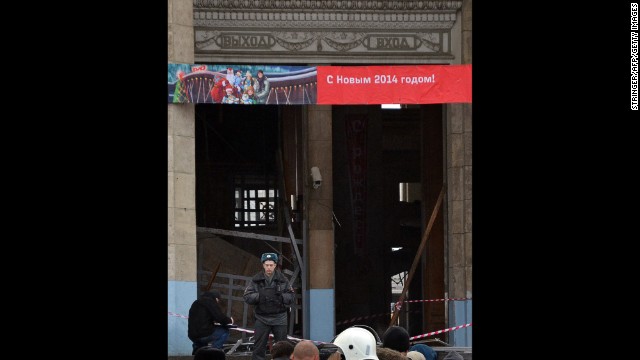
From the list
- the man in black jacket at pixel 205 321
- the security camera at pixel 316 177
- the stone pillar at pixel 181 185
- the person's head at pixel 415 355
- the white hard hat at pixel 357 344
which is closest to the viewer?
the white hard hat at pixel 357 344

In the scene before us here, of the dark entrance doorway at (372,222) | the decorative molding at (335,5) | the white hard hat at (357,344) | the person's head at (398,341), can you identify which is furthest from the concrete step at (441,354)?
the white hard hat at (357,344)

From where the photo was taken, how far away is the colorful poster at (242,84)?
20.4 m

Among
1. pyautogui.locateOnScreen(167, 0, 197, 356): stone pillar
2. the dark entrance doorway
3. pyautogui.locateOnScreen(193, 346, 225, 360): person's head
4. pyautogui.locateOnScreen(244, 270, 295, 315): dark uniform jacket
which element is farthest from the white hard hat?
the dark entrance doorway

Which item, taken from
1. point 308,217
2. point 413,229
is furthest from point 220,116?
point 413,229

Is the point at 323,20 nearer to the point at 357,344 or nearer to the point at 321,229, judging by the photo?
the point at 321,229

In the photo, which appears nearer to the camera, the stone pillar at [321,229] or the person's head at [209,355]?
the person's head at [209,355]

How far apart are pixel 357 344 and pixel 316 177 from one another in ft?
39.3

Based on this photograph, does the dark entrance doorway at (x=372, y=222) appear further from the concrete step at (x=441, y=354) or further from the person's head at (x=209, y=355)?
the person's head at (x=209, y=355)

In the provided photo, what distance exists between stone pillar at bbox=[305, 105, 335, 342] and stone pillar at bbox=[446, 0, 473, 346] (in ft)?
Result: 6.49

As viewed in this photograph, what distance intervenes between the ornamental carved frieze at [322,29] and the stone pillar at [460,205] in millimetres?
540

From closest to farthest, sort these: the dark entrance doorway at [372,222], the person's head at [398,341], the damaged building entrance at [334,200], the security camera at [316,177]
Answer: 1. the person's head at [398,341]
2. the security camera at [316,177]
3. the damaged building entrance at [334,200]
4. the dark entrance doorway at [372,222]
